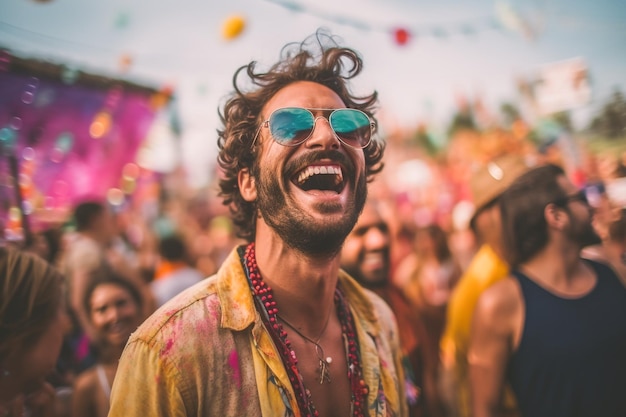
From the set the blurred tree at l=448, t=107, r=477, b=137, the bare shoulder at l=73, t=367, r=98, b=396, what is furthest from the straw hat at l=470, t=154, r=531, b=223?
the blurred tree at l=448, t=107, r=477, b=137

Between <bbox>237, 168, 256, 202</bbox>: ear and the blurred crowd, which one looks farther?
the blurred crowd

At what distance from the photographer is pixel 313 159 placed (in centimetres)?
159

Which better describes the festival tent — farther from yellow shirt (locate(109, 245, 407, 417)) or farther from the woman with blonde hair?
yellow shirt (locate(109, 245, 407, 417))

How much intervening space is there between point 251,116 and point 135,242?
867 centimetres

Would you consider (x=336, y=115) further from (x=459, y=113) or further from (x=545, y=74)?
(x=459, y=113)

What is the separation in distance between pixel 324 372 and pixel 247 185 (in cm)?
88

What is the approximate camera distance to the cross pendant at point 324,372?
5.13ft

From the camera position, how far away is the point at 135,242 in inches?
374

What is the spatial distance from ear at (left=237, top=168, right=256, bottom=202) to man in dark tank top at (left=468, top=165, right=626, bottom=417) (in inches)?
56.3

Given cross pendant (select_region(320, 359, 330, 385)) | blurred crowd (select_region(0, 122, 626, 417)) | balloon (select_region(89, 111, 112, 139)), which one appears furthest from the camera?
balloon (select_region(89, 111, 112, 139))

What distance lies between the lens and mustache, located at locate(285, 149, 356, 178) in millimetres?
1588

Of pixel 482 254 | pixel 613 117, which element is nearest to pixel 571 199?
pixel 482 254

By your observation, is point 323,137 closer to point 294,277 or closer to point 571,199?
point 294,277

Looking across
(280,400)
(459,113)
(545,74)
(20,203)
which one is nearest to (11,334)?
(280,400)
